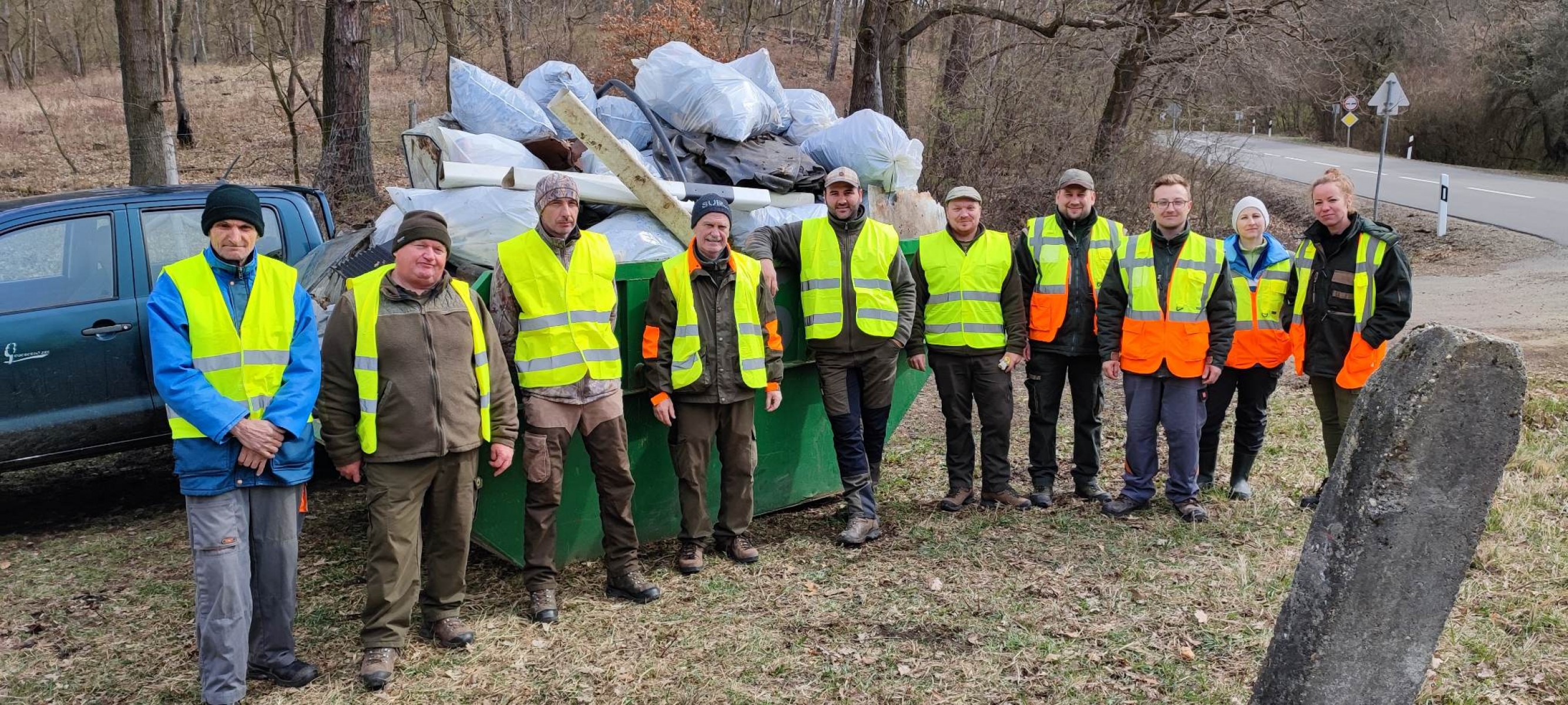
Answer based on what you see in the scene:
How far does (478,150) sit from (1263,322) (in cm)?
379

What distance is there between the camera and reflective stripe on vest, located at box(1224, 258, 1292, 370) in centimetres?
530

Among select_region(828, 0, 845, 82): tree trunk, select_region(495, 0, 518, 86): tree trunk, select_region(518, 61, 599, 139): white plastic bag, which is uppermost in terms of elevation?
select_region(828, 0, 845, 82): tree trunk

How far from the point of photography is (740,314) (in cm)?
446

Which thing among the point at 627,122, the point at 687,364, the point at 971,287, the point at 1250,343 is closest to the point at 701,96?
the point at 627,122

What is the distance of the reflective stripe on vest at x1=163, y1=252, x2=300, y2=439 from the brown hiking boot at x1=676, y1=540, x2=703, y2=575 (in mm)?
1782

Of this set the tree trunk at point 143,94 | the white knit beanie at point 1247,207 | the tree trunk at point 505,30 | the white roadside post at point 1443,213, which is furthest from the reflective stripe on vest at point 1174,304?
the tree trunk at point 505,30

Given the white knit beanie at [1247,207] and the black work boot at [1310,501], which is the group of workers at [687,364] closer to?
the white knit beanie at [1247,207]

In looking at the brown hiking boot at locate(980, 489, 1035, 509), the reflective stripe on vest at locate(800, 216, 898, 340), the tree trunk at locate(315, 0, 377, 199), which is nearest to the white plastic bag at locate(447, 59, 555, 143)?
the reflective stripe on vest at locate(800, 216, 898, 340)

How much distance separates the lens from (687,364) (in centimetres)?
438

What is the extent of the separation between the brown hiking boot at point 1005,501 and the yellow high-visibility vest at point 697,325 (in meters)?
1.45

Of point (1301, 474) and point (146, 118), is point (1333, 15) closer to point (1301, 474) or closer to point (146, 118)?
point (1301, 474)

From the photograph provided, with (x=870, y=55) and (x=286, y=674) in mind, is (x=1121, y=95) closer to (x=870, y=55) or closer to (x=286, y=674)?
(x=870, y=55)

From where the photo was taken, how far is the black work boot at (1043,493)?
5.36 meters

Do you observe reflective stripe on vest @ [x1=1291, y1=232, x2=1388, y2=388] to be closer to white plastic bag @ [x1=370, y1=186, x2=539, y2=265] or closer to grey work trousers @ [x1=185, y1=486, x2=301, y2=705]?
white plastic bag @ [x1=370, y1=186, x2=539, y2=265]
